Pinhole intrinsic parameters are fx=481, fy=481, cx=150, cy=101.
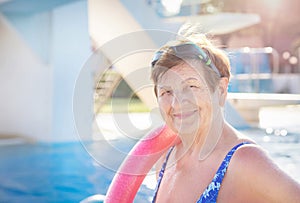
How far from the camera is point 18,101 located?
7953 millimetres

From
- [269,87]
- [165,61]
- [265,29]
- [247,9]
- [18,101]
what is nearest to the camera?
[165,61]

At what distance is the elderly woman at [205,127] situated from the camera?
1.34 m

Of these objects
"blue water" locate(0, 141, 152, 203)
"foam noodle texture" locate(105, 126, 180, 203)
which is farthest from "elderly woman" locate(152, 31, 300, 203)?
"blue water" locate(0, 141, 152, 203)

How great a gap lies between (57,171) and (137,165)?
359 centimetres

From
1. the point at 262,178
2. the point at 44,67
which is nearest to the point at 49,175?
the point at 44,67

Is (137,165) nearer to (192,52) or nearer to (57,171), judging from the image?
(192,52)

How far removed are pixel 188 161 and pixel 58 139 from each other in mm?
6027

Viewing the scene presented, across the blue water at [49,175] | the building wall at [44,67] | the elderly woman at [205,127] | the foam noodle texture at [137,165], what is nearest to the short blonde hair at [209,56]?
the elderly woman at [205,127]

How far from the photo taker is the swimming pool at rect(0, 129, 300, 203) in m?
4.61

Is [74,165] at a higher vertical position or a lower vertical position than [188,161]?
lower

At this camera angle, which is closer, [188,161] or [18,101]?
[188,161]

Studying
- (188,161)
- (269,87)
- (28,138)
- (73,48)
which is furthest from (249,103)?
(188,161)

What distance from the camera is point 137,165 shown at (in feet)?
6.97

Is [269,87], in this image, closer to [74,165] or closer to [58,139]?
[58,139]
